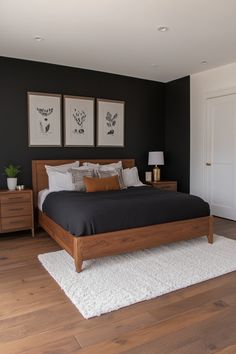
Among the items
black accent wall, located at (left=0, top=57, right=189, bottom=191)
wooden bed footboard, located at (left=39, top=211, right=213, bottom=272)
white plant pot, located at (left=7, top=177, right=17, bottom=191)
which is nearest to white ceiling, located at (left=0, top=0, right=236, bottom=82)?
black accent wall, located at (left=0, top=57, right=189, bottom=191)

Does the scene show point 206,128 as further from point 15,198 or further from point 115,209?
point 15,198

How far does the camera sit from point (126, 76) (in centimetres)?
524

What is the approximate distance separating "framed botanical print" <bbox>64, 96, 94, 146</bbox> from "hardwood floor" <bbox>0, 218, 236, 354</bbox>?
267cm

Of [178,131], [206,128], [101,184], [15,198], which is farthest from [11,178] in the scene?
[206,128]

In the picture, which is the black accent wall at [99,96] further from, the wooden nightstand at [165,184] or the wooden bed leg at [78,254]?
the wooden bed leg at [78,254]

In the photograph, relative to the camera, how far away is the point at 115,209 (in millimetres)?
2967

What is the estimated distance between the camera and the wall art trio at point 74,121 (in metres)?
4.45

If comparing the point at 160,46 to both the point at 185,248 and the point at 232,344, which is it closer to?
the point at 185,248

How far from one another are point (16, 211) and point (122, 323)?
8.04 ft

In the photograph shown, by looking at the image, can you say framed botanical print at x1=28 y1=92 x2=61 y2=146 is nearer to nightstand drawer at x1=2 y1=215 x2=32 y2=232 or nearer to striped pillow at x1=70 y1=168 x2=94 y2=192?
striped pillow at x1=70 y1=168 x2=94 y2=192

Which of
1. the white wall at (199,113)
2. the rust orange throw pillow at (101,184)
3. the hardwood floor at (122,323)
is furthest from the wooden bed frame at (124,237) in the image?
the white wall at (199,113)

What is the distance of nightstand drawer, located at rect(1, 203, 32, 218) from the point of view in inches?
150

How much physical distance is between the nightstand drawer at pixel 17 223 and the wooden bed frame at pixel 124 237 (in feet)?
0.72

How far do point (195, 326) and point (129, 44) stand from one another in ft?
10.7
